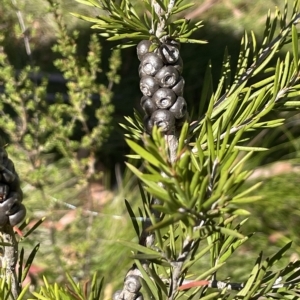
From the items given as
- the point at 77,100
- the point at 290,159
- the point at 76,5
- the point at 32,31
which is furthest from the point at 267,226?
the point at 76,5

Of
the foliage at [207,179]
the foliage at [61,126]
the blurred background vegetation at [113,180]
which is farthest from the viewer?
the blurred background vegetation at [113,180]

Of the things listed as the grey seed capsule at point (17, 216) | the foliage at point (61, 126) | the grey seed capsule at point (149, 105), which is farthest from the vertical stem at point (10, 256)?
the foliage at point (61, 126)

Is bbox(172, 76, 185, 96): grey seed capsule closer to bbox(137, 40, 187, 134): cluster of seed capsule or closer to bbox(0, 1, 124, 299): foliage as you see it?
bbox(137, 40, 187, 134): cluster of seed capsule

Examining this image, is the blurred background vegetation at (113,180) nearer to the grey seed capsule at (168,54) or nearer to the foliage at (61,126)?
the foliage at (61,126)

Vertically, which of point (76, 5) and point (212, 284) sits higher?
point (76, 5)

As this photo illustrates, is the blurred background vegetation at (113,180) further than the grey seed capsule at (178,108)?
Yes

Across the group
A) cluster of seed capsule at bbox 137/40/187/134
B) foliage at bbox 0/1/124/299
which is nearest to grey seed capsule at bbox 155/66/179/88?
cluster of seed capsule at bbox 137/40/187/134

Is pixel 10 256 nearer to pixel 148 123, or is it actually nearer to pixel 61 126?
pixel 148 123

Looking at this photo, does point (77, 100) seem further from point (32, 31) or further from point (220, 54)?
point (220, 54)
